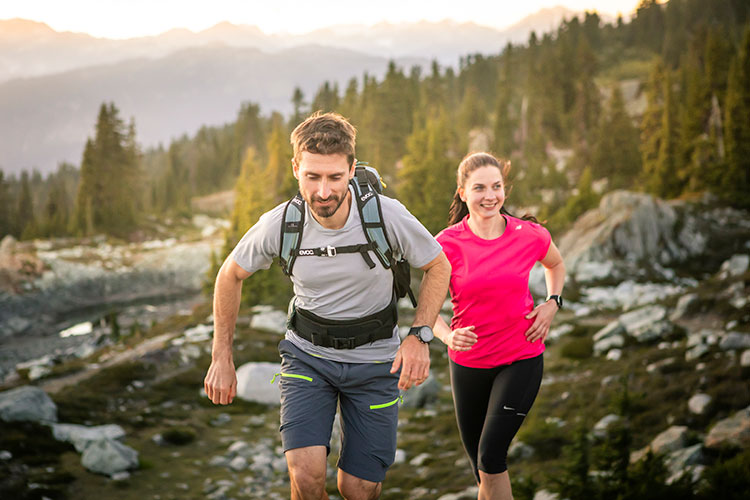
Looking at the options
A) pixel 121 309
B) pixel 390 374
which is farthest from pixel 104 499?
pixel 121 309

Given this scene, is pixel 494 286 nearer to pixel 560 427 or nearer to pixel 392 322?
pixel 392 322

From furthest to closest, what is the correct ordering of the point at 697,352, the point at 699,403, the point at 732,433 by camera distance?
the point at 697,352 → the point at 699,403 → the point at 732,433

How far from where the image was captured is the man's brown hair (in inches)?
180

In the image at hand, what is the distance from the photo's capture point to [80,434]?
16281mm

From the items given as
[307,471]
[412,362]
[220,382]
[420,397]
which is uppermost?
[412,362]

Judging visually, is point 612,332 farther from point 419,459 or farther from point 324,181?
point 324,181

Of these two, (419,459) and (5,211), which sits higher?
(419,459)

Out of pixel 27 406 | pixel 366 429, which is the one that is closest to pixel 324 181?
pixel 366 429

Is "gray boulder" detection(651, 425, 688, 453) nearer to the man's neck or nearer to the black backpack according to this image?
the black backpack

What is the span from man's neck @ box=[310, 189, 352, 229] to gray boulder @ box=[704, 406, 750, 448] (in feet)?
21.9

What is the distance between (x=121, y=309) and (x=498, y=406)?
75521 mm

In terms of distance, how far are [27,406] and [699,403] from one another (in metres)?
17.0

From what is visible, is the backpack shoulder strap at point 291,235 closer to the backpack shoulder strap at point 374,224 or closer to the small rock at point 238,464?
the backpack shoulder strap at point 374,224

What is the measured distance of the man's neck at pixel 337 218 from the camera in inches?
185
